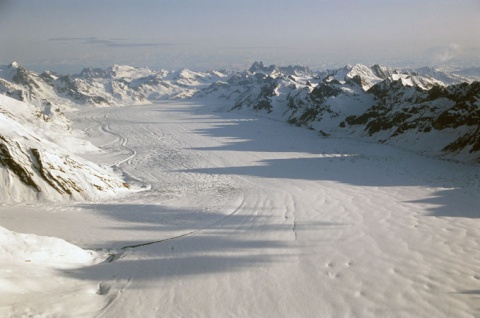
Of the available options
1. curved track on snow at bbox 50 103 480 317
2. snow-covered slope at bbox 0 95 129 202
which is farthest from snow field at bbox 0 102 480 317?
snow-covered slope at bbox 0 95 129 202

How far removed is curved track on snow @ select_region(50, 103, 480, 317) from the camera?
29.9 feet

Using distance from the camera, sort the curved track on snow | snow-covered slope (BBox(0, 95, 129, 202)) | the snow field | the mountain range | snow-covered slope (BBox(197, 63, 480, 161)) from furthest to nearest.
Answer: snow-covered slope (BBox(197, 63, 480, 161))
the mountain range
snow-covered slope (BBox(0, 95, 129, 202))
the curved track on snow
the snow field

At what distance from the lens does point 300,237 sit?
49.1ft

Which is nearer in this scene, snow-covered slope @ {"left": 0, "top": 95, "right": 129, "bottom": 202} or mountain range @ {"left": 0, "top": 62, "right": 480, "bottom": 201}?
snow-covered slope @ {"left": 0, "top": 95, "right": 129, "bottom": 202}

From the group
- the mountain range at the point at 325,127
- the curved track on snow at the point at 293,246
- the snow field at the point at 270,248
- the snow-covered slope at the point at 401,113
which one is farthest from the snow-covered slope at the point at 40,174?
the snow-covered slope at the point at 401,113

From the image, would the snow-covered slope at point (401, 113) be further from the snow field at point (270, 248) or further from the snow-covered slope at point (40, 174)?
the snow-covered slope at point (40, 174)

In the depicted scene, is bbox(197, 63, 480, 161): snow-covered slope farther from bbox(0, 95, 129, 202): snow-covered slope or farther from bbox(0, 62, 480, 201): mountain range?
bbox(0, 95, 129, 202): snow-covered slope

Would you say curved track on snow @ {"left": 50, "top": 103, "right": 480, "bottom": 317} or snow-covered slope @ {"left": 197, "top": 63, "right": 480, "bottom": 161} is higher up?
snow-covered slope @ {"left": 197, "top": 63, "right": 480, "bottom": 161}

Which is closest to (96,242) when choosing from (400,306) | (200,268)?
(200,268)

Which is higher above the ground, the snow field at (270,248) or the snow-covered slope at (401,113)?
the snow-covered slope at (401,113)

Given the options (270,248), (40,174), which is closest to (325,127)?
(40,174)

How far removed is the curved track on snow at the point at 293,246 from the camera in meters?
9.12

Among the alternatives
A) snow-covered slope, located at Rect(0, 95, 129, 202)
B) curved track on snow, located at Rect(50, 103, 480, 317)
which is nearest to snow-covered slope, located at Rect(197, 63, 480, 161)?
curved track on snow, located at Rect(50, 103, 480, 317)

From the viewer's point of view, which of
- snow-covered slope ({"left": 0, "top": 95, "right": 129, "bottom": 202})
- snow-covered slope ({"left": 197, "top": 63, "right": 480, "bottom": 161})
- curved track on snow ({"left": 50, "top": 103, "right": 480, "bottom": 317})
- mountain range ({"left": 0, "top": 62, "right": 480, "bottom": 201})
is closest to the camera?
curved track on snow ({"left": 50, "top": 103, "right": 480, "bottom": 317})
